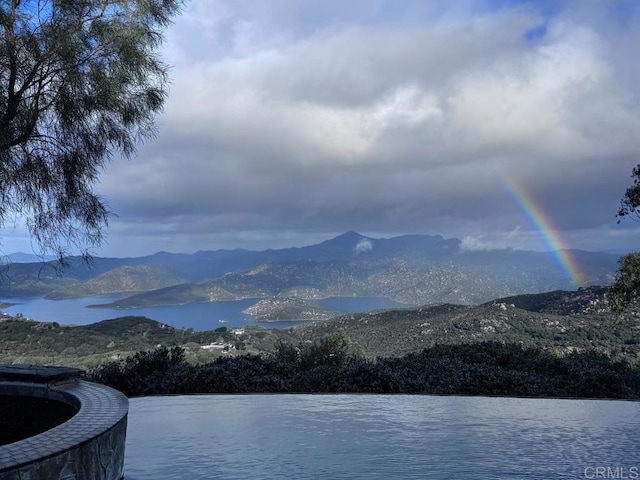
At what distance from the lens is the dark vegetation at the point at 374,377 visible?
12031mm

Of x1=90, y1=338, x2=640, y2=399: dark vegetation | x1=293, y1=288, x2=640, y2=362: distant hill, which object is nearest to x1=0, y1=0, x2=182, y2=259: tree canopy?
x1=90, y1=338, x2=640, y2=399: dark vegetation

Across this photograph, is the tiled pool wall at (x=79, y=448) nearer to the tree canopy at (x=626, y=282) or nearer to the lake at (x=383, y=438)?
the lake at (x=383, y=438)

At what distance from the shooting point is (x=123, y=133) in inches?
287

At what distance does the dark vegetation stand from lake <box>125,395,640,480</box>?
4.96 feet

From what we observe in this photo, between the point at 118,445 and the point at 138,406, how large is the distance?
17.9 ft

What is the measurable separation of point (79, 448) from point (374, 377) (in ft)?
29.5

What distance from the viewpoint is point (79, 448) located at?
13.3ft

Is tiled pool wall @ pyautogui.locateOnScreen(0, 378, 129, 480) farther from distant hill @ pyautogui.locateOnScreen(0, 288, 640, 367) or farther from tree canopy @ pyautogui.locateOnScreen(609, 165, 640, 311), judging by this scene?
distant hill @ pyautogui.locateOnScreen(0, 288, 640, 367)

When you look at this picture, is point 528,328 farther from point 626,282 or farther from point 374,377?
point 374,377

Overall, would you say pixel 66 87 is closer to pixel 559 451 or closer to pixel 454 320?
pixel 559 451

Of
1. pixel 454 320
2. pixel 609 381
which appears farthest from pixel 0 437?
pixel 454 320

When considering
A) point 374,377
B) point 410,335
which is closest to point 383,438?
point 374,377

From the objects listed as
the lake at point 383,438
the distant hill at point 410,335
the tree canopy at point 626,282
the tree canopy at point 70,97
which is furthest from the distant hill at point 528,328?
the tree canopy at point 70,97

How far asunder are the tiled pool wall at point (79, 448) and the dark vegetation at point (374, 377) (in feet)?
20.8
